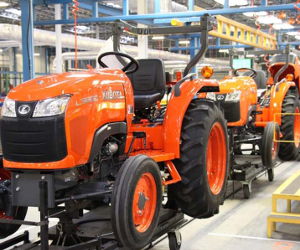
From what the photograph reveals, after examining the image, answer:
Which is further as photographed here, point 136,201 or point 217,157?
point 217,157

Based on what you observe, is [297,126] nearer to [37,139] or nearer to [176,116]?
[176,116]

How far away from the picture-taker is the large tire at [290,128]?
750 centimetres

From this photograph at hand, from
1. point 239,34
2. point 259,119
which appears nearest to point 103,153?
point 259,119

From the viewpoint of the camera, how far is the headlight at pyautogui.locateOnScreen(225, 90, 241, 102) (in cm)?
632

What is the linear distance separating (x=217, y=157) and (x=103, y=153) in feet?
4.87

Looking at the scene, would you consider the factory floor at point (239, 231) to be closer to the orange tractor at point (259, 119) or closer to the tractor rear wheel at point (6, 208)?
the orange tractor at point (259, 119)

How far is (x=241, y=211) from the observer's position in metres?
5.30

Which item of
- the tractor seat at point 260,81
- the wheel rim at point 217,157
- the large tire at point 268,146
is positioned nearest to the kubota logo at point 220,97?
the large tire at point 268,146

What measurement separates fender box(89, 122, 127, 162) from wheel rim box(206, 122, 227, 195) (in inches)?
48.2

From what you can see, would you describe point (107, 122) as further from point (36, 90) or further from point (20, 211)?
point (20, 211)

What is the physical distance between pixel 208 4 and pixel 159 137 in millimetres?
14056

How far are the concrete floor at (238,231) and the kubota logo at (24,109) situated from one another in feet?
6.06

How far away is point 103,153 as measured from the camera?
10.3 feet

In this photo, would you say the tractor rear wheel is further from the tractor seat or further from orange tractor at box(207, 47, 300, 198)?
the tractor seat
